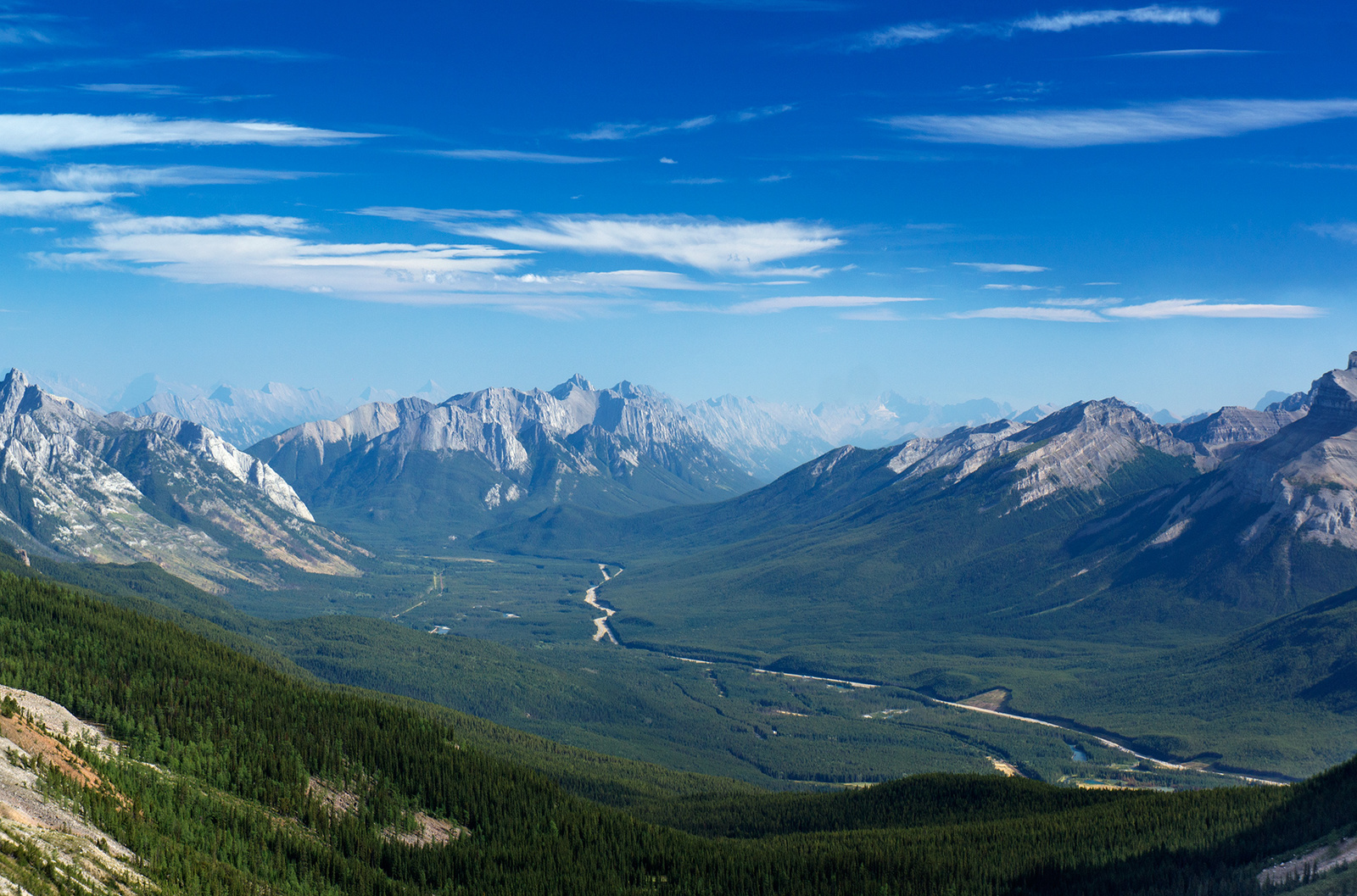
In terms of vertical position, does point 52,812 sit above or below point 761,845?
above

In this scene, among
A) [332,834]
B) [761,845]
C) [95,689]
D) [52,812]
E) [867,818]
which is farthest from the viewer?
[867,818]

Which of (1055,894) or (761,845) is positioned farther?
(761,845)

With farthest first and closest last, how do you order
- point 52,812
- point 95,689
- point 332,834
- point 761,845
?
point 761,845 < point 95,689 < point 332,834 < point 52,812

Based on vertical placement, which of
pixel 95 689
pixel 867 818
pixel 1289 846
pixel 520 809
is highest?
pixel 95 689

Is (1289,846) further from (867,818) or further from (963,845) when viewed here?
(867,818)

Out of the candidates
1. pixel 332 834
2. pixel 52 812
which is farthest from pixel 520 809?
pixel 52 812

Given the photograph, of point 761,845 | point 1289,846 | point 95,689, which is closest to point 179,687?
point 95,689
